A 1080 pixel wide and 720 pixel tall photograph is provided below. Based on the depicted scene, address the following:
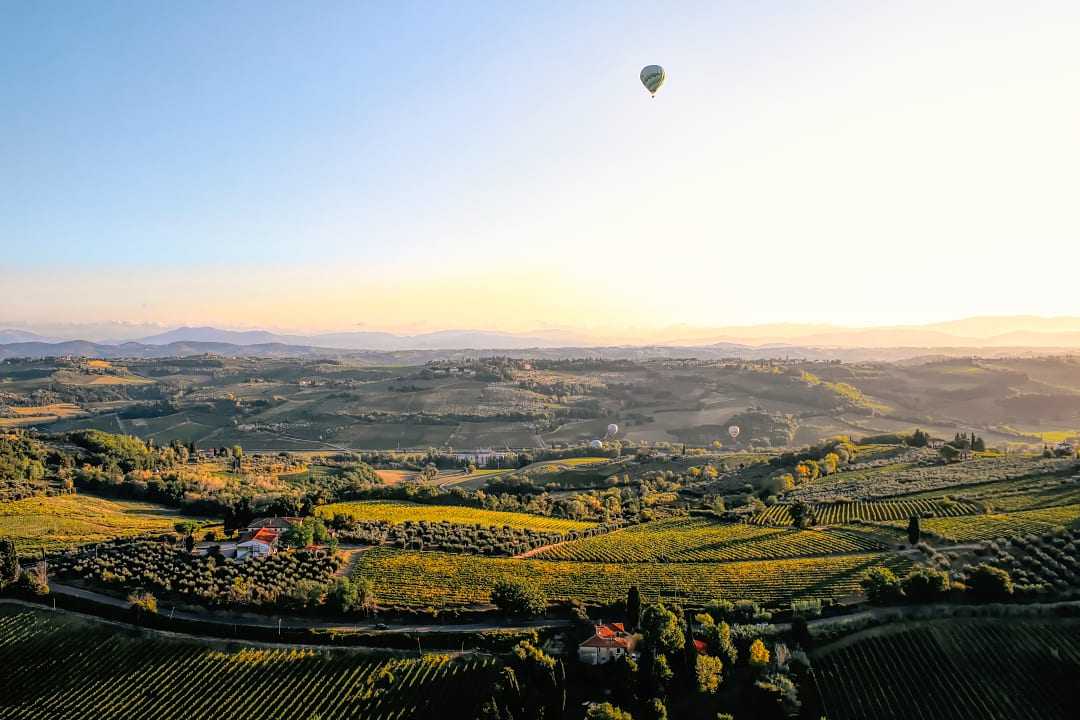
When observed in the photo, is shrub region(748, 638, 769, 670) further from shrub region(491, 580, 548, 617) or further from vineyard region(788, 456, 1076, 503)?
vineyard region(788, 456, 1076, 503)

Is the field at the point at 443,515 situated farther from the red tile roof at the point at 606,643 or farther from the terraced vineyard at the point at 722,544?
the red tile roof at the point at 606,643

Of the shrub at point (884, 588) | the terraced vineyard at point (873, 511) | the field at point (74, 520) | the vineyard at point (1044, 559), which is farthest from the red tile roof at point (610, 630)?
the field at point (74, 520)

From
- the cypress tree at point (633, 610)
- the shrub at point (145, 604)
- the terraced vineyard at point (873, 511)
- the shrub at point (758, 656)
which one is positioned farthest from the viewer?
the terraced vineyard at point (873, 511)

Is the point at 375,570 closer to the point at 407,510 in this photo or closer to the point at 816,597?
the point at 407,510

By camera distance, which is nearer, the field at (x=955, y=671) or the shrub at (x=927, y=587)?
the field at (x=955, y=671)

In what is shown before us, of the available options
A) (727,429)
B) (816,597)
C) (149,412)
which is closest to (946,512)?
(816,597)
